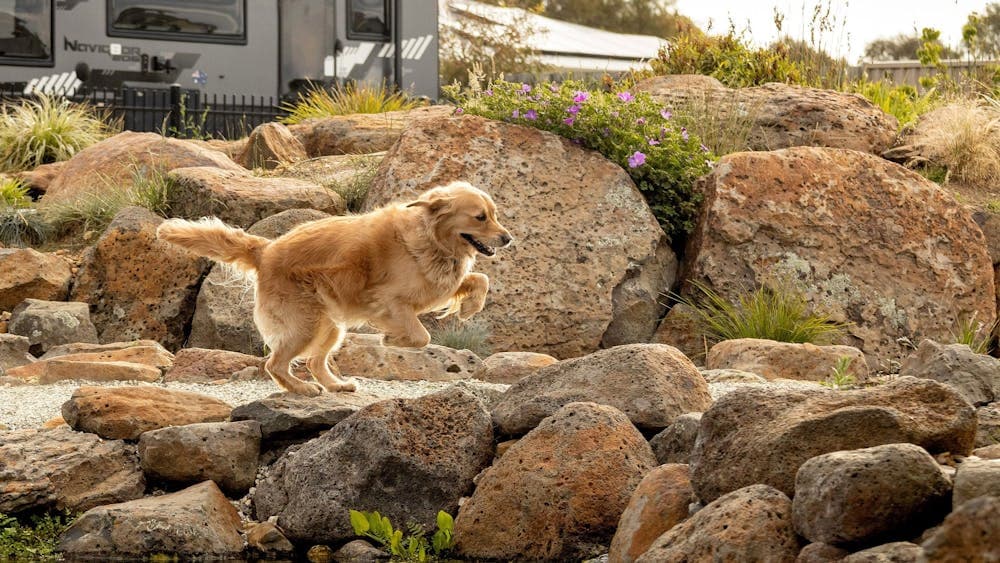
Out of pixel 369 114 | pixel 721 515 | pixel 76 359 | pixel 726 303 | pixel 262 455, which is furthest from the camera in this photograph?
pixel 369 114

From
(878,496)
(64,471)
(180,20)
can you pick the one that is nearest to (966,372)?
(878,496)

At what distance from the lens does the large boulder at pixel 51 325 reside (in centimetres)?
1088

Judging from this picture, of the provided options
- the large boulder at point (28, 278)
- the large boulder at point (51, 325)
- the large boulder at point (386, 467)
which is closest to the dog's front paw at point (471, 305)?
the large boulder at point (386, 467)

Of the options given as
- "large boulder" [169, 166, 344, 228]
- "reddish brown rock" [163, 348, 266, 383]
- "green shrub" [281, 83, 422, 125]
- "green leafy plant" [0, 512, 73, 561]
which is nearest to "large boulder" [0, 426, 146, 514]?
"green leafy plant" [0, 512, 73, 561]

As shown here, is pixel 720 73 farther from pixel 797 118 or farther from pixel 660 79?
pixel 797 118

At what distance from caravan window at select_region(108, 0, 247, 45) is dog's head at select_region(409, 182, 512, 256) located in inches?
502

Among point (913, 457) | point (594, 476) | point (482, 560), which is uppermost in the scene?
point (913, 457)

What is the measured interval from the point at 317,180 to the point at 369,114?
324cm

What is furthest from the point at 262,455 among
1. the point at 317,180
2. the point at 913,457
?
the point at 317,180

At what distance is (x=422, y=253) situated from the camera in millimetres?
7621

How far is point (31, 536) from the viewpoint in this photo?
6.88 m

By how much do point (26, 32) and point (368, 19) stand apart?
16.5 ft

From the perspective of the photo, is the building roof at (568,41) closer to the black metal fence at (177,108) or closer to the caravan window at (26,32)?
the black metal fence at (177,108)

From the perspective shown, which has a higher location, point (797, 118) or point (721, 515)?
point (797, 118)
